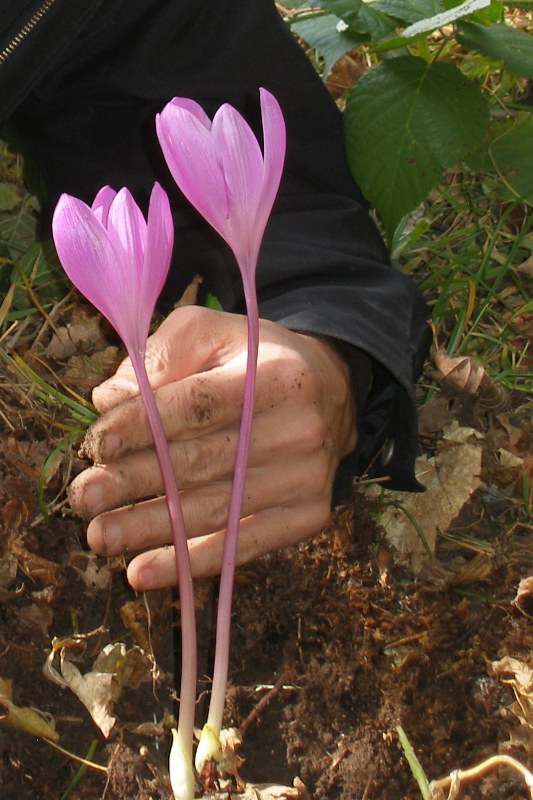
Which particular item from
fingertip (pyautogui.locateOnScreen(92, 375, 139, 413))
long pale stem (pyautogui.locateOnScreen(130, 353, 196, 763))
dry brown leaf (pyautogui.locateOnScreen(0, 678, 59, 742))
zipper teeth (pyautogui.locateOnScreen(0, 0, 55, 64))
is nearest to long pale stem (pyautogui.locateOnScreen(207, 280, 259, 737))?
long pale stem (pyautogui.locateOnScreen(130, 353, 196, 763))

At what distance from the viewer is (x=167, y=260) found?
72cm

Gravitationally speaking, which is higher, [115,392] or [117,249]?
[117,249]

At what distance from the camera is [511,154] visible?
62.9 inches

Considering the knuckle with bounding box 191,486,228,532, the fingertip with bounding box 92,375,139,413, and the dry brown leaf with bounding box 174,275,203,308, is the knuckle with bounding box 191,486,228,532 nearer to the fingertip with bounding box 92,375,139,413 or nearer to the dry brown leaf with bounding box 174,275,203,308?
the fingertip with bounding box 92,375,139,413

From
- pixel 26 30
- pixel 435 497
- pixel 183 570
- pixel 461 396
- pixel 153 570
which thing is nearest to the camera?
pixel 183 570

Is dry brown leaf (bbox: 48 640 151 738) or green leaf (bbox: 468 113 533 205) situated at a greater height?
dry brown leaf (bbox: 48 640 151 738)

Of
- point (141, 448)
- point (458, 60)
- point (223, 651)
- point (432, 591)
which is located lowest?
point (432, 591)

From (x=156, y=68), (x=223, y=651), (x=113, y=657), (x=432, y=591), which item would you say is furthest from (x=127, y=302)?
(x=156, y=68)

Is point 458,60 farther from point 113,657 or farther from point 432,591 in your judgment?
point 113,657

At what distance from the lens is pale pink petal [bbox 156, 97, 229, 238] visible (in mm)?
682

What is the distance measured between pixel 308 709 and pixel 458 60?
4.47ft

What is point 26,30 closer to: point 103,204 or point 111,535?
point 103,204

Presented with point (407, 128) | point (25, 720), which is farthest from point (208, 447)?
point (407, 128)

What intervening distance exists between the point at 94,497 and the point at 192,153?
1.05ft
